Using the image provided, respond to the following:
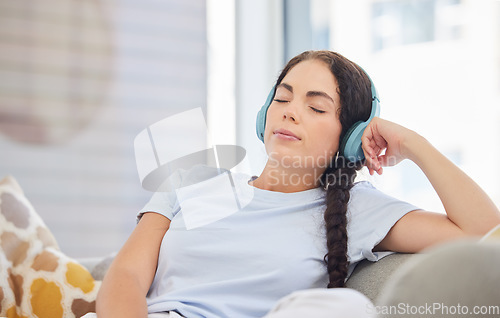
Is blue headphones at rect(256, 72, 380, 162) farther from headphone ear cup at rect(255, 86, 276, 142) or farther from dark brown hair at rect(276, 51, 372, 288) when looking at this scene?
headphone ear cup at rect(255, 86, 276, 142)

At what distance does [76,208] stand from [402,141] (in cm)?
197

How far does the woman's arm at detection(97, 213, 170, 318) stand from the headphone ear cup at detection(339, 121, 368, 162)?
0.49m

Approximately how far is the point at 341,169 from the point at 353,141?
0.09 m

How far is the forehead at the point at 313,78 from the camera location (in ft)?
4.45

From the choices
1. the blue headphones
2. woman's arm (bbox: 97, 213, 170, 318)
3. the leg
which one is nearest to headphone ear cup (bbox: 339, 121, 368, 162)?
the blue headphones

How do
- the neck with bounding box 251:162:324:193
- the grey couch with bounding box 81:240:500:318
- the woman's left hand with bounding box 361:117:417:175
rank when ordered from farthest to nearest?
Result: the neck with bounding box 251:162:324:193
the woman's left hand with bounding box 361:117:417:175
the grey couch with bounding box 81:240:500:318

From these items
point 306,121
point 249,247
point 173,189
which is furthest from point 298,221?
point 173,189

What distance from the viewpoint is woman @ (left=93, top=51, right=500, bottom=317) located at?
117 centimetres

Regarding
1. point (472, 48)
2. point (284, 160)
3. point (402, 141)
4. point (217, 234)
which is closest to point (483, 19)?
point (472, 48)

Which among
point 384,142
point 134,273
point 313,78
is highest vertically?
point 313,78

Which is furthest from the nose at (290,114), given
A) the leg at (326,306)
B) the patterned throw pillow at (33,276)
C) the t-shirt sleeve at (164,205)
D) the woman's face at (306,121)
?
the patterned throw pillow at (33,276)

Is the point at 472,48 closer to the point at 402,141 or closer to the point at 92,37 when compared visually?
the point at 402,141

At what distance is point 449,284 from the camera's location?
27.8 inches

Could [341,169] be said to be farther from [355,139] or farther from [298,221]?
[298,221]
